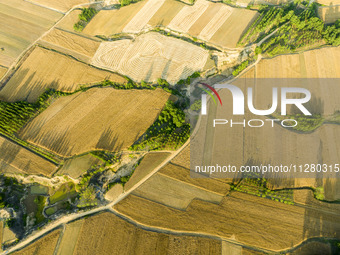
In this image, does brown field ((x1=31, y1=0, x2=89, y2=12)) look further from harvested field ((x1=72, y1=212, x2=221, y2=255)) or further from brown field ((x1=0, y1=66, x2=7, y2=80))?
harvested field ((x1=72, y1=212, x2=221, y2=255))

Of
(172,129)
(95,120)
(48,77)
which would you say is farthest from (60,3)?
(172,129)

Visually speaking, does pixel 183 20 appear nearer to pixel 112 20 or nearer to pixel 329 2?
pixel 112 20

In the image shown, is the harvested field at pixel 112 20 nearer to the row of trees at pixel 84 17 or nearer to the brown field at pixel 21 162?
the row of trees at pixel 84 17

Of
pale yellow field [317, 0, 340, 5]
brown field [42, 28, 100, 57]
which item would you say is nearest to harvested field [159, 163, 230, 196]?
brown field [42, 28, 100, 57]

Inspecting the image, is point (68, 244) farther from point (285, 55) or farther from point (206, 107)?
point (285, 55)

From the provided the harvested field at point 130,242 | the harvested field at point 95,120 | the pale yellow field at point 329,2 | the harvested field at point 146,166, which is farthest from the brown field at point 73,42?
the pale yellow field at point 329,2
